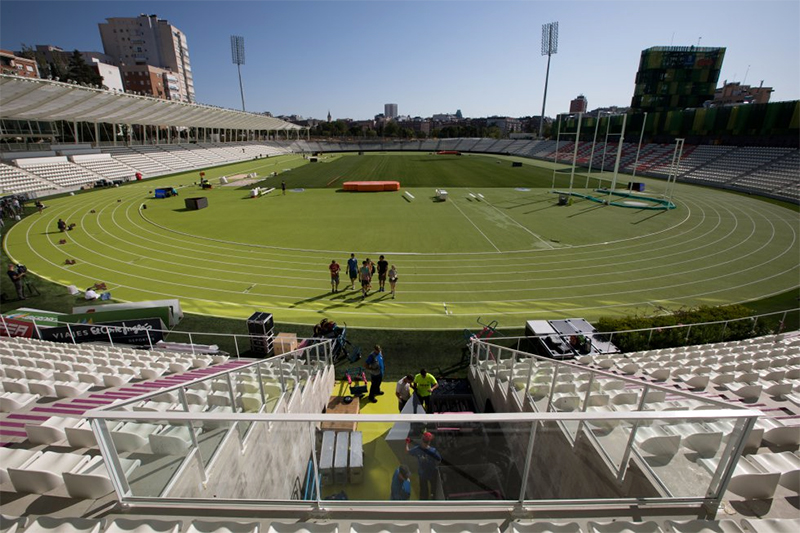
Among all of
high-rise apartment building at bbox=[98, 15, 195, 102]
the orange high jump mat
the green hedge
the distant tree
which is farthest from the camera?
high-rise apartment building at bbox=[98, 15, 195, 102]

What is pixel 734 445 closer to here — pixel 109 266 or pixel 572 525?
pixel 572 525

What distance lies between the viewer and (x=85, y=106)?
42.2 m

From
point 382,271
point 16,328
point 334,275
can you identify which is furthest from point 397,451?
point 16,328

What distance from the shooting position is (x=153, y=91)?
123000 millimetres

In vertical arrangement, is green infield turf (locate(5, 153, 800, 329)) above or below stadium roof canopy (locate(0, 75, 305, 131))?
below

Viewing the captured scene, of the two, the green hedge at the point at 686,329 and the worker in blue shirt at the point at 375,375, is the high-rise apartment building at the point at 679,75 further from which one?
the worker in blue shirt at the point at 375,375

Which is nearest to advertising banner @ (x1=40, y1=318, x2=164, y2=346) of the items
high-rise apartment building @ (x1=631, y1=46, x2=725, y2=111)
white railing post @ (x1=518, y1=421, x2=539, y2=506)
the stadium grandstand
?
the stadium grandstand

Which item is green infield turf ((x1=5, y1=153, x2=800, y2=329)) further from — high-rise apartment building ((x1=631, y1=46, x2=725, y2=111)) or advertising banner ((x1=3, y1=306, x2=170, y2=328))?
high-rise apartment building ((x1=631, y1=46, x2=725, y2=111))

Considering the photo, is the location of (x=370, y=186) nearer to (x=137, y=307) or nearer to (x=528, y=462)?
(x=137, y=307)

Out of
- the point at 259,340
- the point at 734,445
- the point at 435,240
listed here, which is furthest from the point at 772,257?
the point at 259,340

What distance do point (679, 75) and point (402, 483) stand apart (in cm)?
9929

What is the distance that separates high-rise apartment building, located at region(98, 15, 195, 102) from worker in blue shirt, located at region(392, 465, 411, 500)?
530 ft

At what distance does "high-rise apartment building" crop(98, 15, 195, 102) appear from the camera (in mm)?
133500

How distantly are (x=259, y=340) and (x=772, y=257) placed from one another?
91.8 feet
